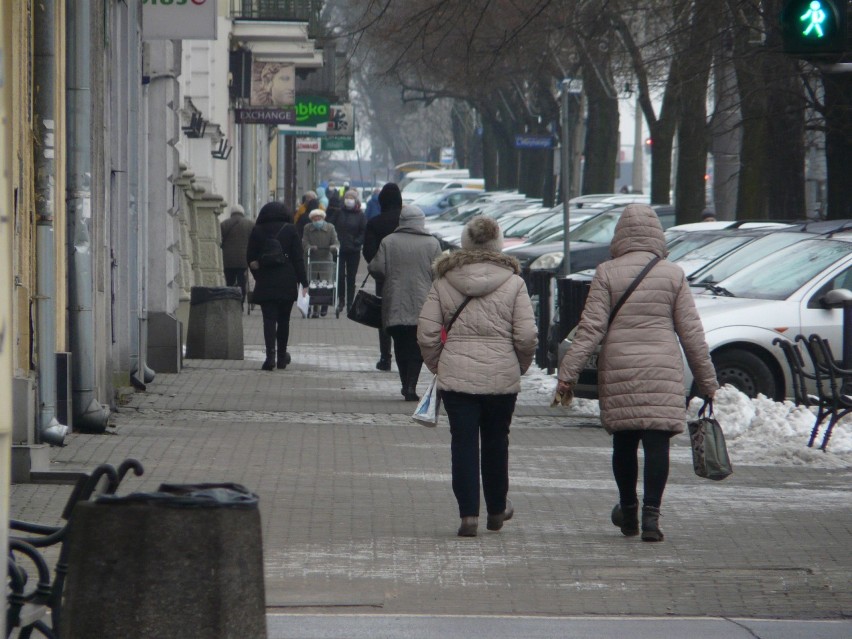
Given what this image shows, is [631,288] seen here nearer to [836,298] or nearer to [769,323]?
[836,298]

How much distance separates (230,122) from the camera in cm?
3138

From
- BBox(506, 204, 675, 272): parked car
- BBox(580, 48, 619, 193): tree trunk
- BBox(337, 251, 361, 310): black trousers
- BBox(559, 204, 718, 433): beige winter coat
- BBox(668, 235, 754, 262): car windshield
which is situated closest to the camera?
BBox(559, 204, 718, 433): beige winter coat

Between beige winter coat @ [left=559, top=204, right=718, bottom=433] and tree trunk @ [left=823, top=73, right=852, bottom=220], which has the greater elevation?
tree trunk @ [left=823, top=73, right=852, bottom=220]

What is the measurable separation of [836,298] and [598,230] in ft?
42.5

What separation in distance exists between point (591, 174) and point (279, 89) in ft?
54.6

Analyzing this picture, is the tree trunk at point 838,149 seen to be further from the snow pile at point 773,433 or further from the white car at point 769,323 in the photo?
the snow pile at point 773,433

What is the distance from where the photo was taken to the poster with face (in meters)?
31.7

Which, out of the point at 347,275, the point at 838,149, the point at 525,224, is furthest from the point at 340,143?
the point at 838,149

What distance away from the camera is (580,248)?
24.1m

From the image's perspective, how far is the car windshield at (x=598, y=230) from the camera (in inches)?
982

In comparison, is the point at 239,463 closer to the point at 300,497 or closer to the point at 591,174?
the point at 300,497

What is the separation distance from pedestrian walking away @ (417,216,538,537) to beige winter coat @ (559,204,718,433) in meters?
0.29

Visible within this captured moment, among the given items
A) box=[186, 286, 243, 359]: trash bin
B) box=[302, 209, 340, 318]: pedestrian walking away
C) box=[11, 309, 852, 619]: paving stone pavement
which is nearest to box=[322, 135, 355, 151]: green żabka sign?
box=[302, 209, 340, 318]: pedestrian walking away

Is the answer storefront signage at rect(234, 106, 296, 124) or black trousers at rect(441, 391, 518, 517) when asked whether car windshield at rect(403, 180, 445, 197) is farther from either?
black trousers at rect(441, 391, 518, 517)
